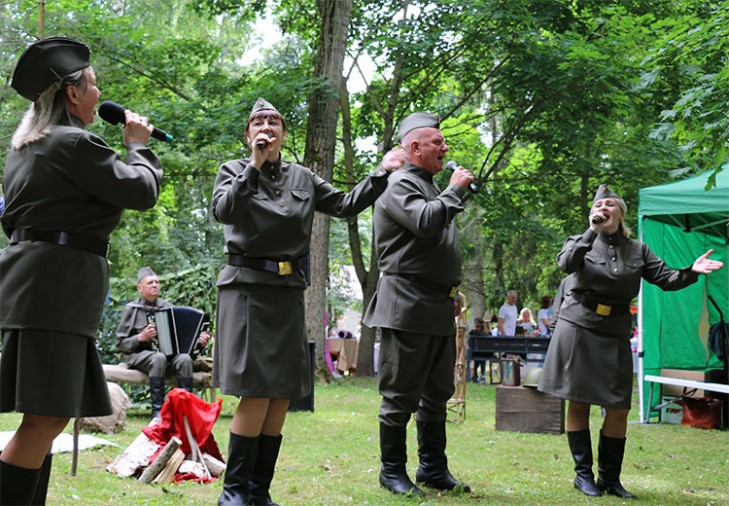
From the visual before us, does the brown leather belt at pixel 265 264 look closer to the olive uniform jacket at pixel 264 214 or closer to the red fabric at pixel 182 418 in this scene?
the olive uniform jacket at pixel 264 214

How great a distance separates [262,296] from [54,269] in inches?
53.0

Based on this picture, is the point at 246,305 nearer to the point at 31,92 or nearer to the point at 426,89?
the point at 31,92

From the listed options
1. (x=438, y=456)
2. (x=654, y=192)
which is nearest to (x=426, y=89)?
(x=654, y=192)

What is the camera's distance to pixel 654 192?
9.84 metres

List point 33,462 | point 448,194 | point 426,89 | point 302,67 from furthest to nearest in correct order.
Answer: point 426,89 → point 302,67 → point 448,194 → point 33,462

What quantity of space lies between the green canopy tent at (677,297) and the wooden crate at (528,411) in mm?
2074

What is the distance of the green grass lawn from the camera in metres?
4.86

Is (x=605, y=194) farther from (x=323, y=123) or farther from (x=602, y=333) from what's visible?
(x=323, y=123)

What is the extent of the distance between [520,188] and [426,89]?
3145 mm

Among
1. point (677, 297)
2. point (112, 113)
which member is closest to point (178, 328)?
point (677, 297)

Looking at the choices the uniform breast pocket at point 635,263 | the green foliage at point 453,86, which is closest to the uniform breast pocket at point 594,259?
the uniform breast pocket at point 635,263

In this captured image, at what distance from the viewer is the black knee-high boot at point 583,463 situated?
17.3 feet

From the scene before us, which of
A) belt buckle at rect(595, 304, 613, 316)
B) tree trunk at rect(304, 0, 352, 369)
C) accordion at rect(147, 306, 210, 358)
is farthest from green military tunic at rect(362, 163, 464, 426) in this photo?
tree trunk at rect(304, 0, 352, 369)

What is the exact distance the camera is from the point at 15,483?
3084 mm
